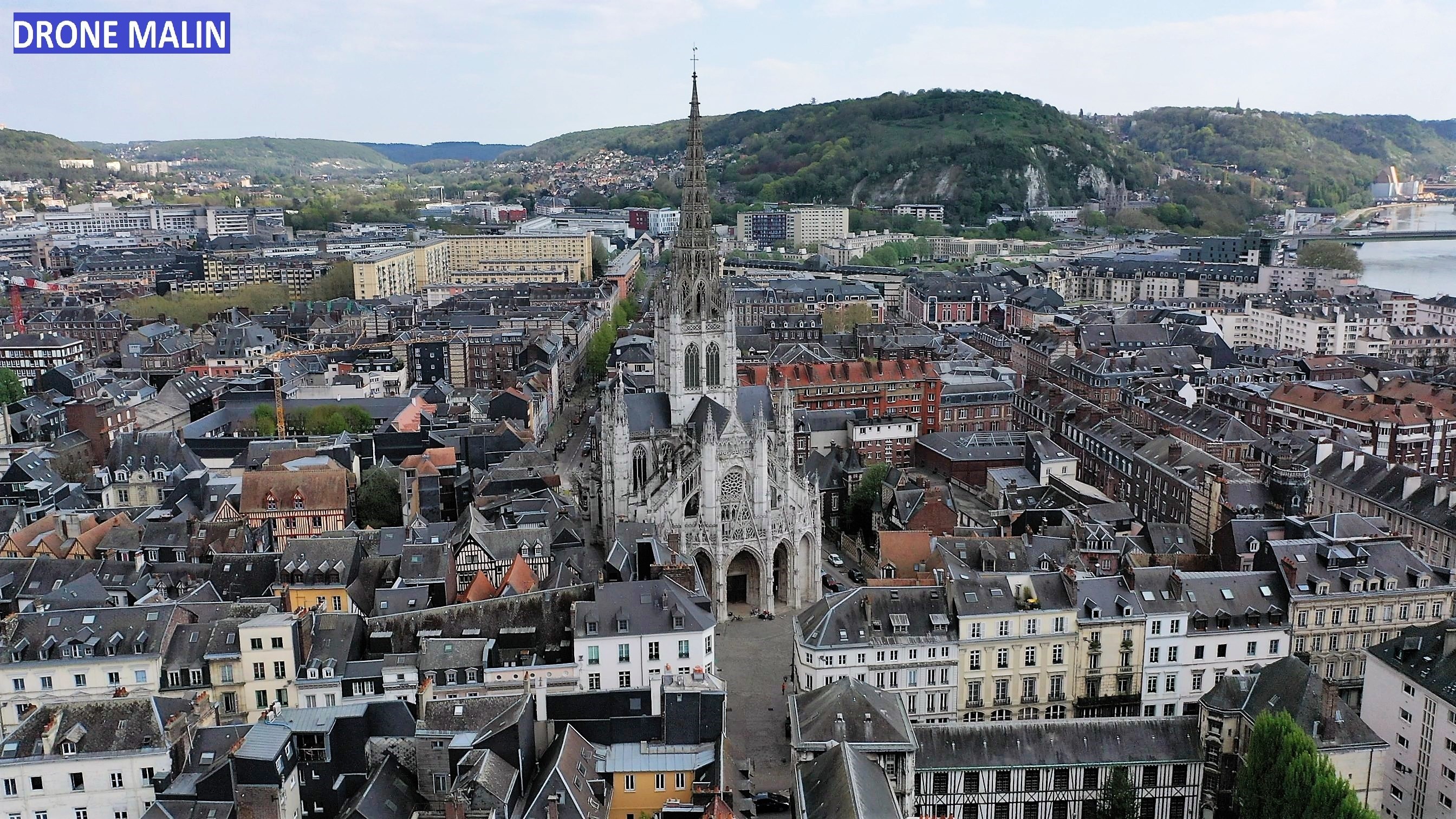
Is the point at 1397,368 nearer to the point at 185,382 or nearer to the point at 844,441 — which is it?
the point at 844,441

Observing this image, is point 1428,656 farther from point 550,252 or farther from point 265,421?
point 550,252

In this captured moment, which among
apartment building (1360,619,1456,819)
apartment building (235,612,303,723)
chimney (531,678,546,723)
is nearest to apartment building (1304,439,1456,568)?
apartment building (1360,619,1456,819)

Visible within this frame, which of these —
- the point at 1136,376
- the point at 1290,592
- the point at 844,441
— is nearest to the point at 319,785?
the point at 1290,592

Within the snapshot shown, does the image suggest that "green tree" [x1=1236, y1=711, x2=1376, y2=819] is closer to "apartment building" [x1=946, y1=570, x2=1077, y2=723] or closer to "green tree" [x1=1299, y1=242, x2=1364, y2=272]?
"apartment building" [x1=946, y1=570, x2=1077, y2=723]

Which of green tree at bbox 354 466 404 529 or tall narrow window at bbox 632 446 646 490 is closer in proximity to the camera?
tall narrow window at bbox 632 446 646 490

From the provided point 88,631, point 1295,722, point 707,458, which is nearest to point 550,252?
point 707,458

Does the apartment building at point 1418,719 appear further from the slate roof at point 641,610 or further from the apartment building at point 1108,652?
the slate roof at point 641,610

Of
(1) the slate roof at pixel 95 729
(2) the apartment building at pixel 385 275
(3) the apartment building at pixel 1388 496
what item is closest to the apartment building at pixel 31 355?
(2) the apartment building at pixel 385 275
